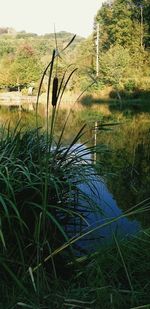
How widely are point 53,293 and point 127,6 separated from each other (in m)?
33.1

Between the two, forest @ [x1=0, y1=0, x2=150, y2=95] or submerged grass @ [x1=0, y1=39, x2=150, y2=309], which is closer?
submerged grass @ [x1=0, y1=39, x2=150, y2=309]

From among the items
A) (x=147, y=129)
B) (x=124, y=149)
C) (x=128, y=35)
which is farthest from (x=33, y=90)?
(x=124, y=149)

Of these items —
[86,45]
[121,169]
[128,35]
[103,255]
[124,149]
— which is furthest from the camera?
[86,45]

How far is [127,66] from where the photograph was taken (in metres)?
24.2

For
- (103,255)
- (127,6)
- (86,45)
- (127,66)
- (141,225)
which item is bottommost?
(141,225)

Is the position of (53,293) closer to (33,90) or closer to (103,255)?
(103,255)

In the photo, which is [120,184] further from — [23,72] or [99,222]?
[23,72]

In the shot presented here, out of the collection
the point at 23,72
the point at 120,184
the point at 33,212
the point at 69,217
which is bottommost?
the point at 120,184

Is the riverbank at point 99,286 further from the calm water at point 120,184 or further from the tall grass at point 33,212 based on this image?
the calm water at point 120,184

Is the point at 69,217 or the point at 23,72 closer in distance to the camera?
the point at 69,217

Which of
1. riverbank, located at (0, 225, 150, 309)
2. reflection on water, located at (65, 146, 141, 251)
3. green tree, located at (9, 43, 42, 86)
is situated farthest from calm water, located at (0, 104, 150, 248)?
green tree, located at (9, 43, 42, 86)

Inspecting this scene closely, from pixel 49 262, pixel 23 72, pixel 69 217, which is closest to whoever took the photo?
pixel 49 262

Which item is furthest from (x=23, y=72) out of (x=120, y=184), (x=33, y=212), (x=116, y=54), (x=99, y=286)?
(x=99, y=286)

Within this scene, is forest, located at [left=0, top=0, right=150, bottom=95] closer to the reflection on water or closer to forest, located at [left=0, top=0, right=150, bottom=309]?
forest, located at [left=0, top=0, right=150, bottom=309]
